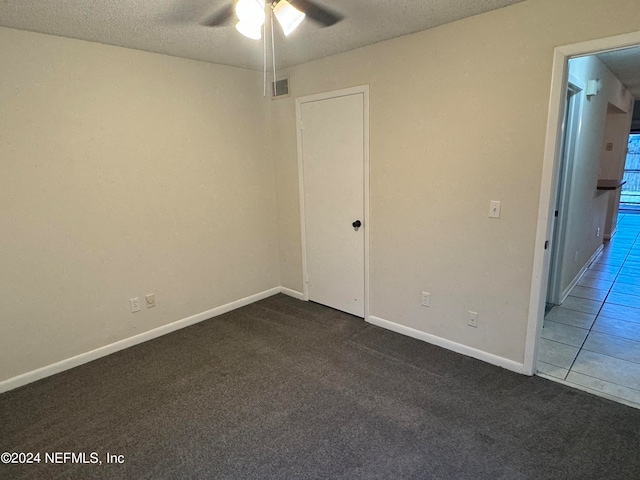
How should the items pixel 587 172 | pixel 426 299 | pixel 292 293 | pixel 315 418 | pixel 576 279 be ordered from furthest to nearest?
pixel 576 279 → pixel 292 293 → pixel 587 172 → pixel 426 299 → pixel 315 418

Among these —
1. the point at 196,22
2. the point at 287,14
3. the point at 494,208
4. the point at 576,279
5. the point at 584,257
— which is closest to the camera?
the point at 287,14

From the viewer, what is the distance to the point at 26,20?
2.18 m

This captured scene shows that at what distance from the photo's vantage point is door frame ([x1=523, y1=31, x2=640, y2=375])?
197 cm

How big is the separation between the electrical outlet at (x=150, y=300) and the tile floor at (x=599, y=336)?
10.2ft

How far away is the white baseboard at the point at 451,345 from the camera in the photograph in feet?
8.51

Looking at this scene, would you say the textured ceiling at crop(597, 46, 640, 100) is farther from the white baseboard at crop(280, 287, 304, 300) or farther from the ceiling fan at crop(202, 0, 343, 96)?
the white baseboard at crop(280, 287, 304, 300)

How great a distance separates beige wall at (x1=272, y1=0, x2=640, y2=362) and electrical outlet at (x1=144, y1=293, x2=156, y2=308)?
6.44 ft

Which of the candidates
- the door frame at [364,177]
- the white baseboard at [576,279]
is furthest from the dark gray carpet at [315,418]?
the white baseboard at [576,279]

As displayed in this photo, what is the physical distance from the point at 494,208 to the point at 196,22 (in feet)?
7.55

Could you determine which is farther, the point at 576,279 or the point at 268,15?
the point at 576,279

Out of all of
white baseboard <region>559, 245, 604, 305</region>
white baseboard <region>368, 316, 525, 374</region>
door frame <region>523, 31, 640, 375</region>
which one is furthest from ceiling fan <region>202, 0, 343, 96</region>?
white baseboard <region>559, 245, 604, 305</region>

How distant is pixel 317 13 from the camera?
222 centimetres

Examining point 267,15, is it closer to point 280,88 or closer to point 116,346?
point 280,88

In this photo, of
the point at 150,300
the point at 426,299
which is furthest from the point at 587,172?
the point at 150,300
